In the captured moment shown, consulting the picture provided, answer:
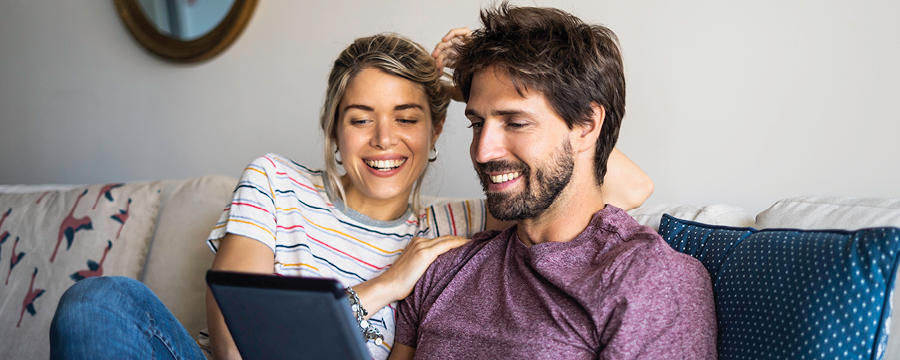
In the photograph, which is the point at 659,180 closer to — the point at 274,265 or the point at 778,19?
the point at 778,19

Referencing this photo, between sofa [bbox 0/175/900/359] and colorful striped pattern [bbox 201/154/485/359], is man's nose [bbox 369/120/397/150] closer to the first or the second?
colorful striped pattern [bbox 201/154/485/359]

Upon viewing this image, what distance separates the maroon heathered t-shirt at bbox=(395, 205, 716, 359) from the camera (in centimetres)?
87

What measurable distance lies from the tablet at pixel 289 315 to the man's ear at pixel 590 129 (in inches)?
23.2

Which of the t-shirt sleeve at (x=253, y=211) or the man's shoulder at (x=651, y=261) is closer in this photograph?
the man's shoulder at (x=651, y=261)

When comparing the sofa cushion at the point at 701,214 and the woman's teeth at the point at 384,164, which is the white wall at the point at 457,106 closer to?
the sofa cushion at the point at 701,214

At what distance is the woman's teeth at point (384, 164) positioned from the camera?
4.59 ft

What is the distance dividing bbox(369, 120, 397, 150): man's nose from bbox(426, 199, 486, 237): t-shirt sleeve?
0.77 feet

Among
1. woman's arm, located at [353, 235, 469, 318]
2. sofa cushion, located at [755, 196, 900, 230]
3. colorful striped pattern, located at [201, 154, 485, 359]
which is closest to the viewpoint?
sofa cushion, located at [755, 196, 900, 230]

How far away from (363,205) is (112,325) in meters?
0.68

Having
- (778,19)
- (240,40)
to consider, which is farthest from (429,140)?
(240,40)

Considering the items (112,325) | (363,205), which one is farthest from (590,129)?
(112,325)

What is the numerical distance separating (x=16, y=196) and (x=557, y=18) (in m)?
2.03

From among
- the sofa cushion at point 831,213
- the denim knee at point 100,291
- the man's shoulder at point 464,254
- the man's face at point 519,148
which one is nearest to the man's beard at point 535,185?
the man's face at point 519,148

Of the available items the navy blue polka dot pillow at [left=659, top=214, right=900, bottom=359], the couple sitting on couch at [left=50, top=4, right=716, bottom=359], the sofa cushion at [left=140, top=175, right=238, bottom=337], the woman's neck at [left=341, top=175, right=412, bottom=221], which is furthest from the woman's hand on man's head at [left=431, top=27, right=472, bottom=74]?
the sofa cushion at [left=140, top=175, right=238, bottom=337]
